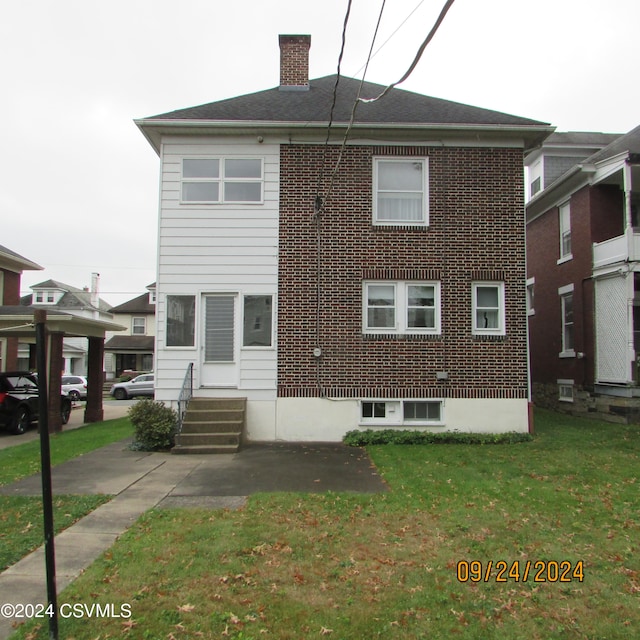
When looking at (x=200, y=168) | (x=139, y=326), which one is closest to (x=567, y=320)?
(x=200, y=168)

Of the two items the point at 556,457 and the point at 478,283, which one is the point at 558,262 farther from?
the point at 556,457

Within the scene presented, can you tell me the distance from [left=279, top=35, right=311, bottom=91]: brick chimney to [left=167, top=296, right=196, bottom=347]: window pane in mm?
6417

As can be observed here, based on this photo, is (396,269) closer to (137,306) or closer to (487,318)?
(487,318)

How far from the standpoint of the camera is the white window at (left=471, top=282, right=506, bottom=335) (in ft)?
36.3

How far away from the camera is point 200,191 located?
37.1ft

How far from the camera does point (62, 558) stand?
4.55 meters

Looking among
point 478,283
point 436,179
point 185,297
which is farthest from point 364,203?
point 185,297

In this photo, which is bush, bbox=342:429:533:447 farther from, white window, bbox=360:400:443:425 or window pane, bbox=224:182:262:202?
window pane, bbox=224:182:262:202

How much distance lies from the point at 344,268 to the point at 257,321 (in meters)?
2.21

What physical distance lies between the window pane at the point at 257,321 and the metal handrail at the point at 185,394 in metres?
1.30

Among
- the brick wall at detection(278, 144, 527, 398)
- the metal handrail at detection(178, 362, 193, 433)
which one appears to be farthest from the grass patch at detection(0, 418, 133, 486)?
the brick wall at detection(278, 144, 527, 398)

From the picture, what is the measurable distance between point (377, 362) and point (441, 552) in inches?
251

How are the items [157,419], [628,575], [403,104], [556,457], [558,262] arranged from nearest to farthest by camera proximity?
[628,575], [556,457], [157,419], [403,104], [558,262]
